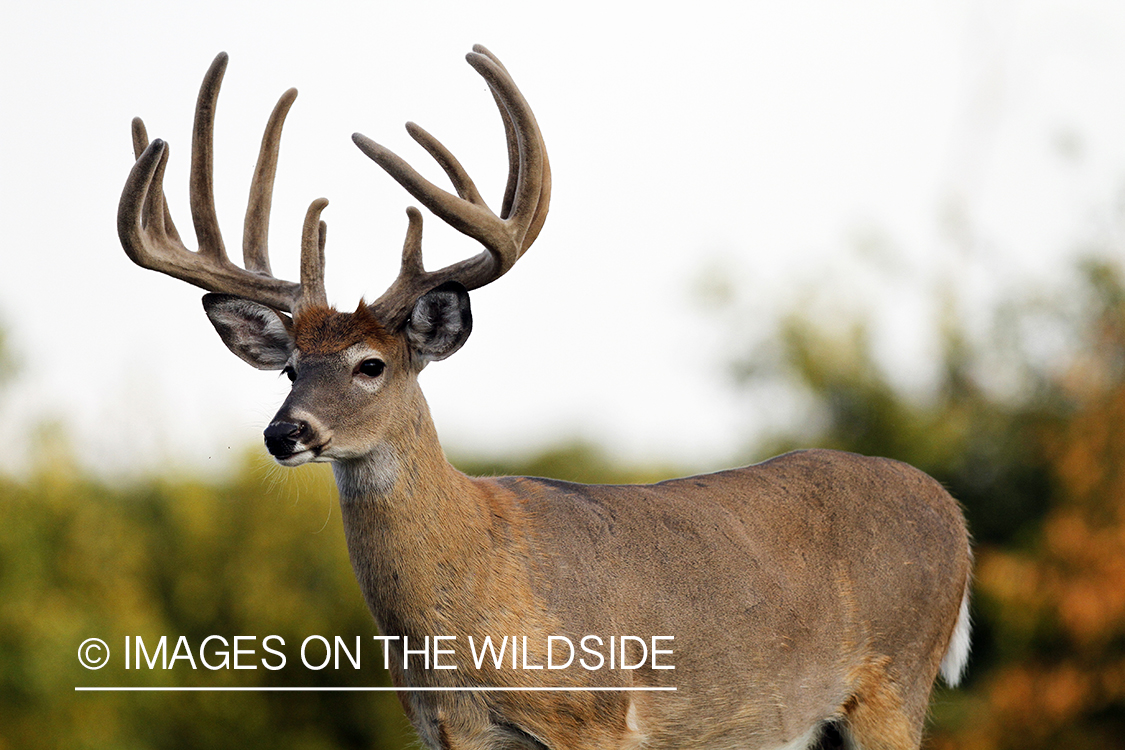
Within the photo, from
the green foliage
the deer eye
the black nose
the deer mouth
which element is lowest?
the green foliage

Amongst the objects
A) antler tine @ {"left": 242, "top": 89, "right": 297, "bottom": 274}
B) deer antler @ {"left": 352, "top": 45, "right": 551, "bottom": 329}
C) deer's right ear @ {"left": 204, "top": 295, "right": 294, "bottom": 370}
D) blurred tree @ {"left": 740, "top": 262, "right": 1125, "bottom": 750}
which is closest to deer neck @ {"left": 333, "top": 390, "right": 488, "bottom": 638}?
deer antler @ {"left": 352, "top": 45, "right": 551, "bottom": 329}

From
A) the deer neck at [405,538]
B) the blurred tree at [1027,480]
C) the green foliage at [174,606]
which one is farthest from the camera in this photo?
the blurred tree at [1027,480]

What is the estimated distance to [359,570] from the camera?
4.05 m

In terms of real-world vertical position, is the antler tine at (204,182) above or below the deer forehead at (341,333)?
above

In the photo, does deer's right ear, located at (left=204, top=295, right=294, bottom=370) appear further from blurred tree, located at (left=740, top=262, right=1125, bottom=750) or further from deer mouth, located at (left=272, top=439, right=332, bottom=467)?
blurred tree, located at (left=740, top=262, right=1125, bottom=750)

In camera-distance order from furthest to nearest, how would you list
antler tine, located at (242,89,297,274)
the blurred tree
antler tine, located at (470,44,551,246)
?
the blurred tree → antler tine, located at (242,89,297,274) → antler tine, located at (470,44,551,246)

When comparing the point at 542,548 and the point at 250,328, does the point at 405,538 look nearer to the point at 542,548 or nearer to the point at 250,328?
the point at 542,548

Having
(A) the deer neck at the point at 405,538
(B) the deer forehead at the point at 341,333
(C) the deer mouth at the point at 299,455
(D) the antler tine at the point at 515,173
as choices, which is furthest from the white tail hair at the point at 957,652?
(C) the deer mouth at the point at 299,455

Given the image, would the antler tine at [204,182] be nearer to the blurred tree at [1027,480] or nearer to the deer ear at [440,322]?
the deer ear at [440,322]

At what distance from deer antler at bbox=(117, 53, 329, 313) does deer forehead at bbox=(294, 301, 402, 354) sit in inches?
5.2

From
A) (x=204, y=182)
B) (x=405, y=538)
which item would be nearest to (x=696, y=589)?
(x=405, y=538)

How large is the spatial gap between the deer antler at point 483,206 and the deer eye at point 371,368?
153mm

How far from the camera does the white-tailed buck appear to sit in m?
3.93

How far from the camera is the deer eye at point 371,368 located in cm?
398
